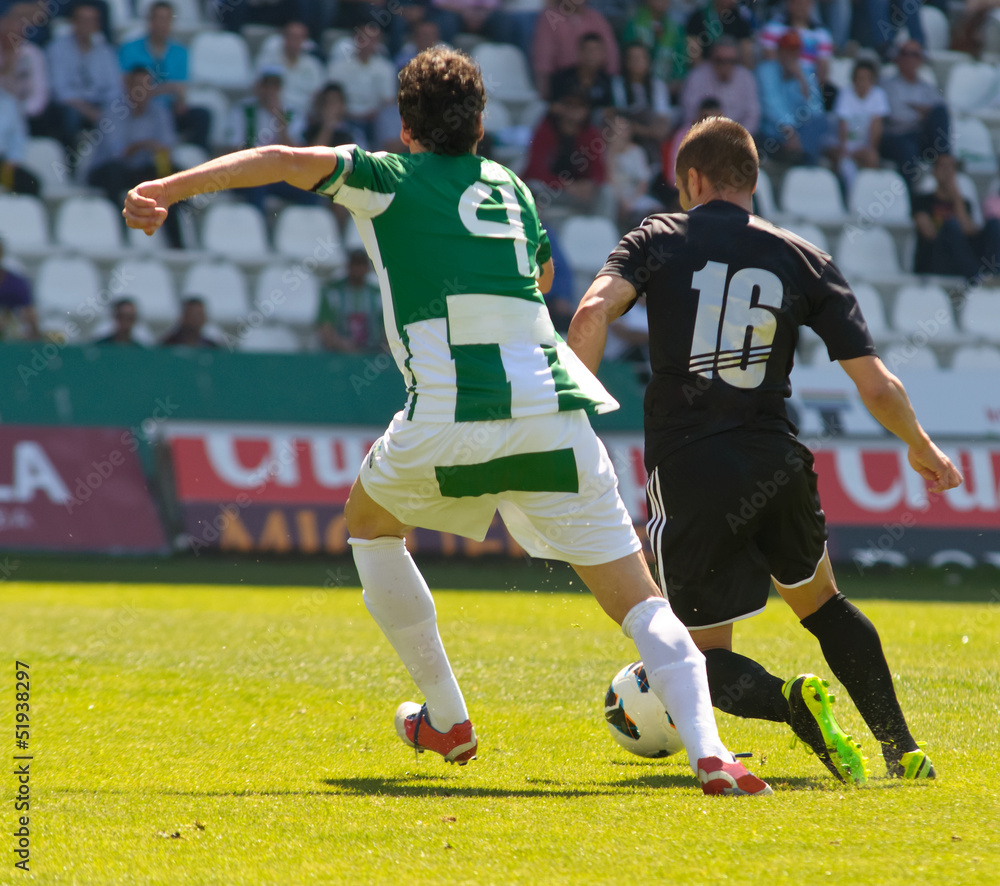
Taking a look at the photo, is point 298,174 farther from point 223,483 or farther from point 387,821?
point 223,483

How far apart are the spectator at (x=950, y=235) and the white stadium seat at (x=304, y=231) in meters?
6.60

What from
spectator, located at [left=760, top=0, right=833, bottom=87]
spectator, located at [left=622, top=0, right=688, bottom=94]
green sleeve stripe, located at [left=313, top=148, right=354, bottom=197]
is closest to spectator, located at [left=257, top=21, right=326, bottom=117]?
spectator, located at [left=622, top=0, right=688, bottom=94]

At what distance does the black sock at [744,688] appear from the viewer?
344 centimetres

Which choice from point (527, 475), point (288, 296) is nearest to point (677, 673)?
point (527, 475)

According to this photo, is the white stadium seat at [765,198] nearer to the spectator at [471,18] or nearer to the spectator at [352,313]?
the spectator at [471,18]

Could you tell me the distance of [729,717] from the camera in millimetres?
4633

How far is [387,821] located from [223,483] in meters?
7.67

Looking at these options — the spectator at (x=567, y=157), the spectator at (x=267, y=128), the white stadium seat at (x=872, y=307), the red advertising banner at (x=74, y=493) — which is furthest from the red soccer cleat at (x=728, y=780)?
the spectator at (x=267, y=128)

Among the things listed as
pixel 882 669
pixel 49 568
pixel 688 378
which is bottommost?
pixel 49 568

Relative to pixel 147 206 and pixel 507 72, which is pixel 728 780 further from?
pixel 507 72

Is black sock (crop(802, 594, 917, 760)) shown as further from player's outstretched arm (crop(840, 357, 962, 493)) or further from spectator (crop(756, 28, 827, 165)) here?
spectator (crop(756, 28, 827, 165))

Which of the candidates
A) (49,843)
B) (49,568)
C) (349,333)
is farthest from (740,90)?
(49,843)

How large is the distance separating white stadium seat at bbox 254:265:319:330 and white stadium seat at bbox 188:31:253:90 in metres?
2.94

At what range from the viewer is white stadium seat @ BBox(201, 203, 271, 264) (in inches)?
529
